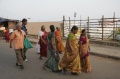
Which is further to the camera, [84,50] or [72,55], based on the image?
[84,50]

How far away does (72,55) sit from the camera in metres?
7.86

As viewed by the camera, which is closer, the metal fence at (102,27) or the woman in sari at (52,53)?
the woman in sari at (52,53)

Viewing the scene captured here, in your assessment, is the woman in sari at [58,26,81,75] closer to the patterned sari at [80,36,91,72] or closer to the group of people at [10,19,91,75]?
the group of people at [10,19,91,75]

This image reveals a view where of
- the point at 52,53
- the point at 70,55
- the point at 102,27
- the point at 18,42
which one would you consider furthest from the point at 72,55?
the point at 102,27

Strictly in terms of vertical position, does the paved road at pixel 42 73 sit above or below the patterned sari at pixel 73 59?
below

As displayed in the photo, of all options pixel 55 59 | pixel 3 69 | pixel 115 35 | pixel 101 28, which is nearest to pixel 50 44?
pixel 55 59

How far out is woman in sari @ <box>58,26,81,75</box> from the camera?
7.83 m

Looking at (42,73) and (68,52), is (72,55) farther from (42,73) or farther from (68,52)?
(42,73)

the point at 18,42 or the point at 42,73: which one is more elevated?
the point at 18,42

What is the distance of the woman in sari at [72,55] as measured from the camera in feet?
25.7

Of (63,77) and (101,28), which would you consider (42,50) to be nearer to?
(63,77)

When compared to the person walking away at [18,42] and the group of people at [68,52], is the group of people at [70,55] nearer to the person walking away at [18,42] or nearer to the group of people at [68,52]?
the group of people at [68,52]

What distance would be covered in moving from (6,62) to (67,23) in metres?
13.9

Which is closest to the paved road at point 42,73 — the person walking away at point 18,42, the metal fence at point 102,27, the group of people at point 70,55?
the group of people at point 70,55
